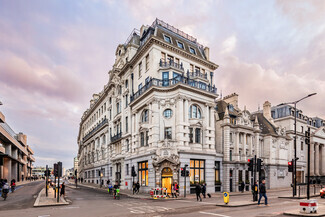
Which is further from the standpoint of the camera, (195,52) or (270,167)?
(270,167)

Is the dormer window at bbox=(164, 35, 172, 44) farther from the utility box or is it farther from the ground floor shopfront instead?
the utility box

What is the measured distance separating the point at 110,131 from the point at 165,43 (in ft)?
81.9

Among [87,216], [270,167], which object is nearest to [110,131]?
[270,167]

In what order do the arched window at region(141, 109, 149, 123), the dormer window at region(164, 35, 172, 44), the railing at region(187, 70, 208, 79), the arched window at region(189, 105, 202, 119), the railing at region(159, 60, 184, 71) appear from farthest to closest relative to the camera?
1. the dormer window at region(164, 35, 172, 44)
2. the railing at region(187, 70, 208, 79)
3. the arched window at region(141, 109, 149, 123)
4. the railing at region(159, 60, 184, 71)
5. the arched window at region(189, 105, 202, 119)

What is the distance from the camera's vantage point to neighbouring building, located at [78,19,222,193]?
32625 mm

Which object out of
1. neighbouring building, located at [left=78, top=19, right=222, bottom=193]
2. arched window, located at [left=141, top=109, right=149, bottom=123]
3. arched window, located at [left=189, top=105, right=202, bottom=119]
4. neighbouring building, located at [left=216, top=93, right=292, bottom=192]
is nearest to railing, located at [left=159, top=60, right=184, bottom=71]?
neighbouring building, located at [left=78, top=19, right=222, bottom=193]

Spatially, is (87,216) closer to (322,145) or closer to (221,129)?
(221,129)

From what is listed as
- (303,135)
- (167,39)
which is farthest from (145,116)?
(303,135)

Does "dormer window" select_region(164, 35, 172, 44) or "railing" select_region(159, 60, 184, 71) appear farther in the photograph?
"dormer window" select_region(164, 35, 172, 44)

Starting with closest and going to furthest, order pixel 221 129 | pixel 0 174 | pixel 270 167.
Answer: pixel 221 129
pixel 270 167
pixel 0 174

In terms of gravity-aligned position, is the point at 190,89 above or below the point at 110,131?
above

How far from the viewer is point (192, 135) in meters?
34.1

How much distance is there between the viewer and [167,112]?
34.3 m

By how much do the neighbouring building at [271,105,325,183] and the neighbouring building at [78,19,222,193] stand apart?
25900 mm
